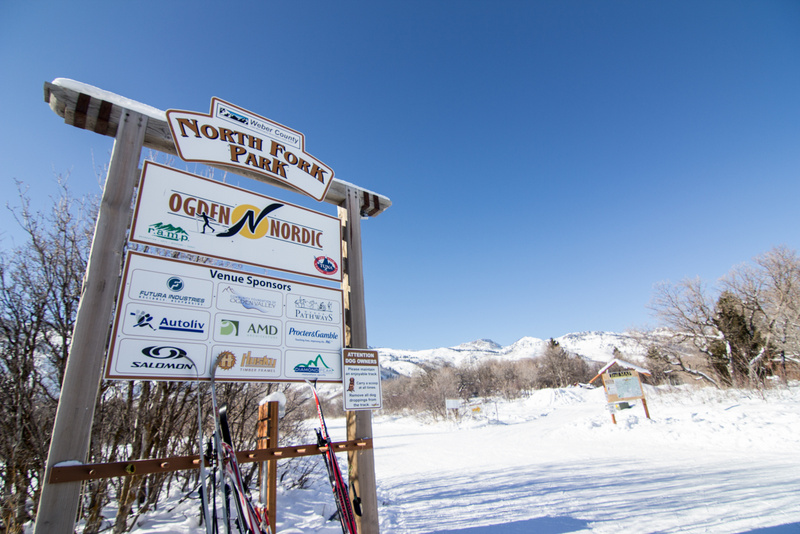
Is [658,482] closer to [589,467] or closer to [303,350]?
[589,467]

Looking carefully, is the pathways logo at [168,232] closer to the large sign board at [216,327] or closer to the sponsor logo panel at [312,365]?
the large sign board at [216,327]

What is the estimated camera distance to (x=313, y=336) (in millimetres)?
3150

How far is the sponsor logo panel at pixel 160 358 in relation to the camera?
2.30m

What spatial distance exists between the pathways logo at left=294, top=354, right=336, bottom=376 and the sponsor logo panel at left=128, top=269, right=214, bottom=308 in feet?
2.86

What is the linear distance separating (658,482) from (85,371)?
23.7ft

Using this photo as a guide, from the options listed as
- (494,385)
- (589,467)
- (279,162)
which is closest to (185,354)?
(279,162)

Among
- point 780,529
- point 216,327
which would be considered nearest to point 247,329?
point 216,327

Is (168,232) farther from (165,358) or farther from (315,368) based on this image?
(315,368)

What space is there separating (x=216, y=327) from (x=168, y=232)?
0.79m

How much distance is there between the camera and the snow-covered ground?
3.97 metres

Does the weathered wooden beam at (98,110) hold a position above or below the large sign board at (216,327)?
above

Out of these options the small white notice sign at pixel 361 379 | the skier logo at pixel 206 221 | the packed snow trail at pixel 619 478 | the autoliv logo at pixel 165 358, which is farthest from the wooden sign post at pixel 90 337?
the packed snow trail at pixel 619 478

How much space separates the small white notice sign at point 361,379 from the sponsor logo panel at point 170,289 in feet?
4.17

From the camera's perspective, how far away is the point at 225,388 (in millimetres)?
5191
